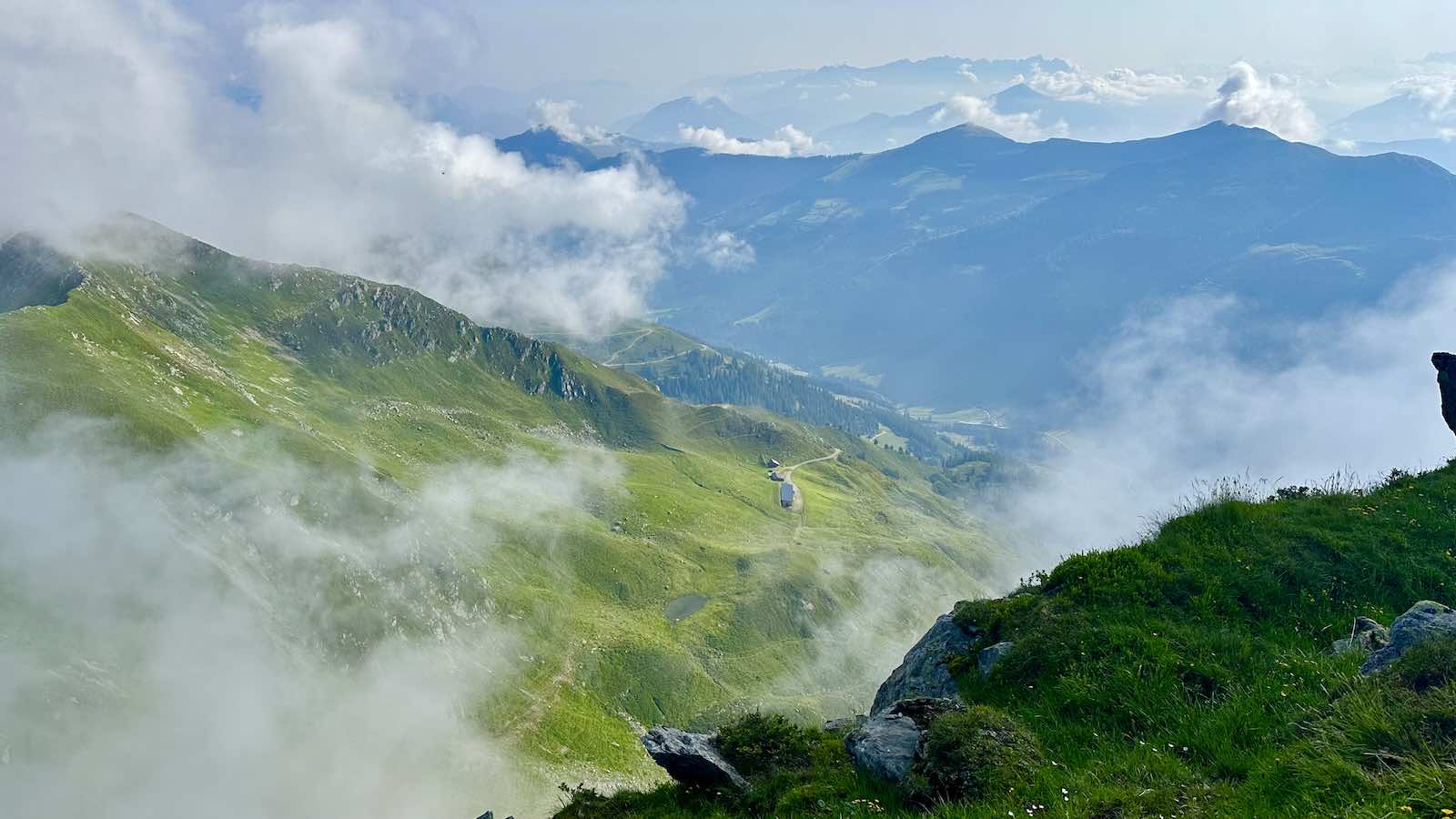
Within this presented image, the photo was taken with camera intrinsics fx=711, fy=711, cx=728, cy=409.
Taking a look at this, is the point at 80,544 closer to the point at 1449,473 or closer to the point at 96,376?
the point at 96,376

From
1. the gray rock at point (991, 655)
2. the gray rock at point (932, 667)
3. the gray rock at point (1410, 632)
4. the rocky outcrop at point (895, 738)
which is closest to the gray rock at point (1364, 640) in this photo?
the gray rock at point (1410, 632)

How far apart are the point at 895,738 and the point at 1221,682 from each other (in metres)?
6.93

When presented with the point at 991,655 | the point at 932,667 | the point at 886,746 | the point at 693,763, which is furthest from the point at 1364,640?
the point at 693,763

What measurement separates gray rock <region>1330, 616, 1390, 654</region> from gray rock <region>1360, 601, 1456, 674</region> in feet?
2.71

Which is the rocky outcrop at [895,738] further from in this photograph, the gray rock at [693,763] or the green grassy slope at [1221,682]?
the gray rock at [693,763]

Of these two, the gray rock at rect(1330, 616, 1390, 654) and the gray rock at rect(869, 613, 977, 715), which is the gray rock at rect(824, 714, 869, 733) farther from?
the gray rock at rect(1330, 616, 1390, 654)

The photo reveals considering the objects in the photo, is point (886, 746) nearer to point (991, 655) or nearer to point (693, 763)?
point (693, 763)

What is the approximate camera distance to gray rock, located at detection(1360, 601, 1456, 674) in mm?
12984

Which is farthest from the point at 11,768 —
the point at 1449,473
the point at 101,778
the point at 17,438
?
the point at 1449,473

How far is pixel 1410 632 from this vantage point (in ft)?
43.7

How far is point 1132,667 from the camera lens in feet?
52.4

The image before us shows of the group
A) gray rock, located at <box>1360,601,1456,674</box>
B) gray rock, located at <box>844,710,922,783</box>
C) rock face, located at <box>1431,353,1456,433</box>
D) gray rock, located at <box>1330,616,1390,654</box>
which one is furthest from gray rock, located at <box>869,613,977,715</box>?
rock face, located at <box>1431,353,1456,433</box>

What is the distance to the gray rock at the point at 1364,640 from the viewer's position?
48.8 feet

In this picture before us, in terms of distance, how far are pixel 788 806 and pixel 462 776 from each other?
153m
